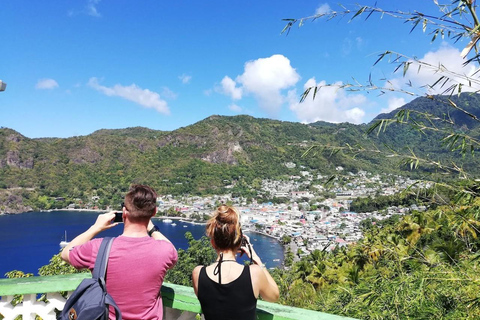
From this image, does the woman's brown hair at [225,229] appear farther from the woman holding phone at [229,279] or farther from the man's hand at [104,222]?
the man's hand at [104,222]

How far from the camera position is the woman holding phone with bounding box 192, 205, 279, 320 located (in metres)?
0.94

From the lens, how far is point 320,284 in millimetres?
6215

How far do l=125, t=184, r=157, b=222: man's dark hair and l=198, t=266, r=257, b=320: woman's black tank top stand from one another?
11.1 inches

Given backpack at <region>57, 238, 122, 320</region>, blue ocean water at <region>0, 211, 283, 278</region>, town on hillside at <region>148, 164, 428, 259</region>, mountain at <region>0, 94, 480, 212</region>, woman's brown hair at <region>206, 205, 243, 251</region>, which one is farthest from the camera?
mountain at <region>0, 94, 480, 212</region>

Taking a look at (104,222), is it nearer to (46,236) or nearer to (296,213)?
(46,236)

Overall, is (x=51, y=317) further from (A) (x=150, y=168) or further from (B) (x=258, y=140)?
(B) (x=258, y=140)

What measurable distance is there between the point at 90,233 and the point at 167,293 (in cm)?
33

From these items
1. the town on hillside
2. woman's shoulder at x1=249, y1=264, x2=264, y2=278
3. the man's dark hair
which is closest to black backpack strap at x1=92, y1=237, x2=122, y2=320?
the man's dark hair

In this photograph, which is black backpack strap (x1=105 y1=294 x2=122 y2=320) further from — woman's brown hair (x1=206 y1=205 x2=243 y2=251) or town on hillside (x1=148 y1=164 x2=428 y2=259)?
town on hillside (x1=148 y1=164 x2=428 y2=259)

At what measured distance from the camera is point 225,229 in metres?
0.99

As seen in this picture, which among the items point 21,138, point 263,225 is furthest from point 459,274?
point 21,138

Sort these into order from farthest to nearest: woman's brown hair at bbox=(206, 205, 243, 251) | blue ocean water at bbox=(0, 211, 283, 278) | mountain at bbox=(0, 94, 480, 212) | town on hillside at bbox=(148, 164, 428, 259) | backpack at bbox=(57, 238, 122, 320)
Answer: mountain at bbox=(0, 94, 480, 212) → town on hillside at bbox=(148, 164, 428, 259) → blue ocean water at bbox=(0, 211, 283, 278) → woman's brown hair at bbox=(206, 205, 243, 251) → backpack at bbox=(57, 238, 122, 320)

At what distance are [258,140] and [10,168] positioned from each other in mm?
52116

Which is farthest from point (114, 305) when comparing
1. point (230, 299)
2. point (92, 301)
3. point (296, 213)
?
point (296, 213)
